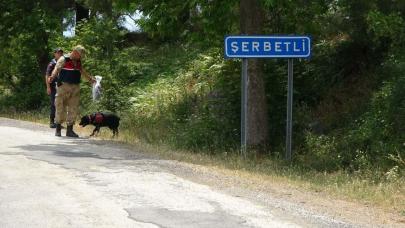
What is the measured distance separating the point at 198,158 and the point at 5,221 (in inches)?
218

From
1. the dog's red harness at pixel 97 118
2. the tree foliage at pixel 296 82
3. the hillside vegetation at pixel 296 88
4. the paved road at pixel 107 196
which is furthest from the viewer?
the dog's red harness at pixel 97 118

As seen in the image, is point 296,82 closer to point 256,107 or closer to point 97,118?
point 256,107

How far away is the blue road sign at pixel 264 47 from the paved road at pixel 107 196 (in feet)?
8.85

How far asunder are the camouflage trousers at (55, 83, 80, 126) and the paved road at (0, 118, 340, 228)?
2.73 meters

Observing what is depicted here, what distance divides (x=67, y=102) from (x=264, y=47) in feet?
15.1

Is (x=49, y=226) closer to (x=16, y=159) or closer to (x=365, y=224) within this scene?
(x=365, y=224)

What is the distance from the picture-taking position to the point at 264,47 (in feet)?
39.3

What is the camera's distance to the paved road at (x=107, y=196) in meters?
6.36

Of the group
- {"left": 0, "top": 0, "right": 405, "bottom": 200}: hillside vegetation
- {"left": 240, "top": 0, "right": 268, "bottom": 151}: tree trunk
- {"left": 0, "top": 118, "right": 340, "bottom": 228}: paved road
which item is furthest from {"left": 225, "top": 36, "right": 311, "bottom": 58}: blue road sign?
{"left": 0, "top": 118, "right": 340, "bottom": 228}: paved road

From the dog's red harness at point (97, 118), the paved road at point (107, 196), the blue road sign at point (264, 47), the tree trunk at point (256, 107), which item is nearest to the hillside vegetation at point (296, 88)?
the tree trunk at point (256, 107)

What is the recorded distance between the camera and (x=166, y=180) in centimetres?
852

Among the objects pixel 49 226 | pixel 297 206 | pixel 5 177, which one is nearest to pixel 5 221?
pixel 49 226

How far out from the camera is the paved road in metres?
6.36

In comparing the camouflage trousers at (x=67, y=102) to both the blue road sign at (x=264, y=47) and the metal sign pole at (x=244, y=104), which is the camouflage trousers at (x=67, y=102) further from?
the blue road sign at (x=264, y=47)
